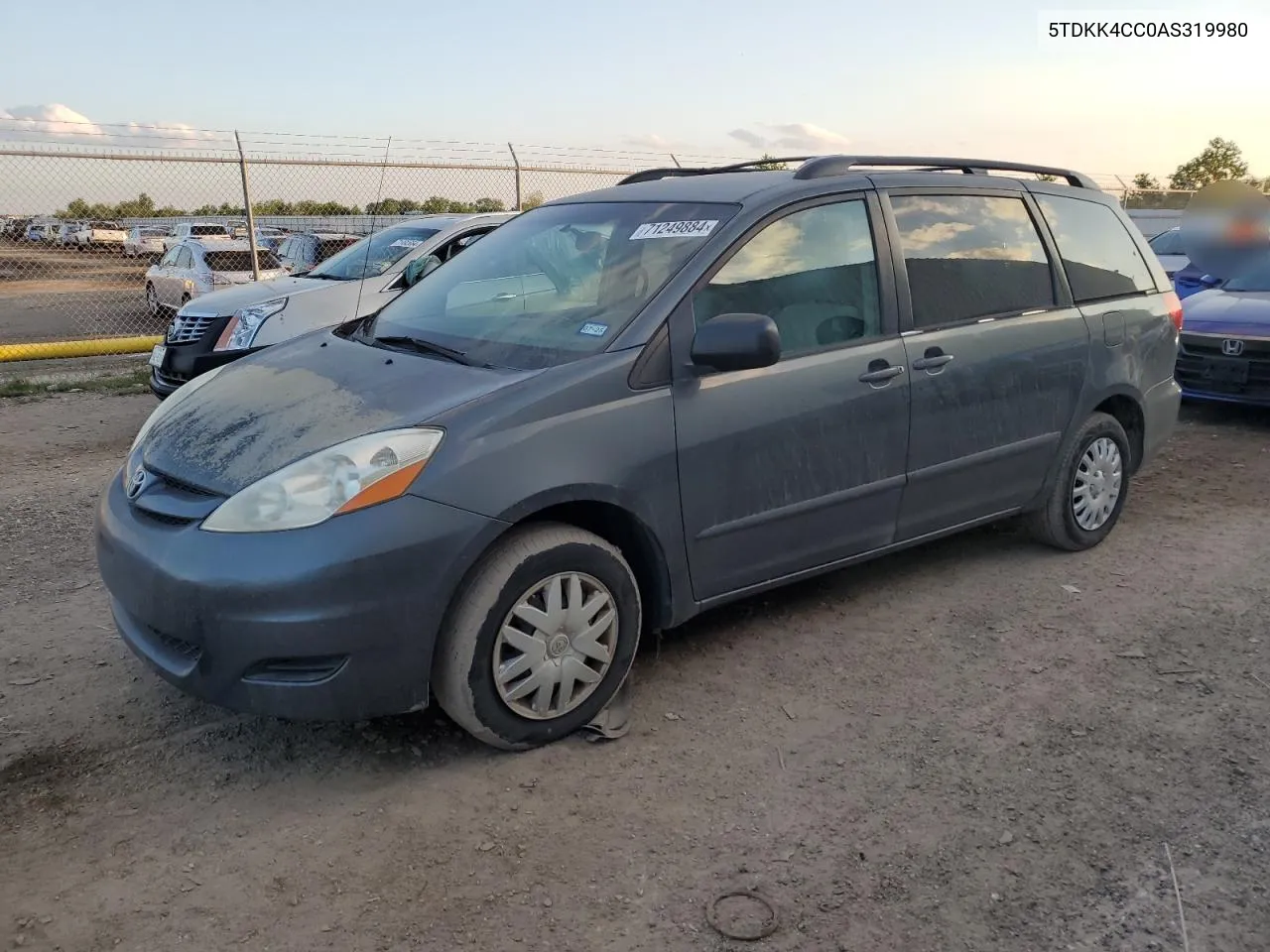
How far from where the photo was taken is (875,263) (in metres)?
3.97

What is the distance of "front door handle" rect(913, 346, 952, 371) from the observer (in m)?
4.01

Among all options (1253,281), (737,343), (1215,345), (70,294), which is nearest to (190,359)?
(737,343)

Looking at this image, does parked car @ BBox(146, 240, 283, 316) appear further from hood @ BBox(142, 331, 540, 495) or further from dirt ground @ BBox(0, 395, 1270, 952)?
hood @ BBox(142, 331, 540, 495)

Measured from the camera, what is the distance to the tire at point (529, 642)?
300cm

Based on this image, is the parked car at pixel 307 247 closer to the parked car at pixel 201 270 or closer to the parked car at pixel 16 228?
the parked car at pixel 201 270

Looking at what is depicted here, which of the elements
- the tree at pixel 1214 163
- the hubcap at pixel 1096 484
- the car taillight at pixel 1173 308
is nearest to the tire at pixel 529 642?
the hubcap at pixel 1096 484

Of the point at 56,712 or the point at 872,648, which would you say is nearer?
the point at 56,712

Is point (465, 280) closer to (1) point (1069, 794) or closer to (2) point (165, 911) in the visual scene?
(2) point (165, 911)

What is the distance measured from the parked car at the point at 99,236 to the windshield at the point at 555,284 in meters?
11.6

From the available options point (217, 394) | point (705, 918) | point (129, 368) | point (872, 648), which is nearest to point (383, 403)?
point (217, 394)

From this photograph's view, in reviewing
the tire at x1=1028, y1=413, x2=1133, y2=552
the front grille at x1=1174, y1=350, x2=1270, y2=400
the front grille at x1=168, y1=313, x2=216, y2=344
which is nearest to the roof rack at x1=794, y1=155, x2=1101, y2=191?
the tire at x1=1028, y1=413, x2=1133, y2=552

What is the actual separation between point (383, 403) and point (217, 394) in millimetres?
790

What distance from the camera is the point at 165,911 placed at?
8.24 feet

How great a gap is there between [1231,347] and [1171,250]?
16.1 feet
